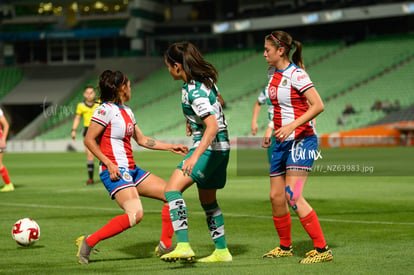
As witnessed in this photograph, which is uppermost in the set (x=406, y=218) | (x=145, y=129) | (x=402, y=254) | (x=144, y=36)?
(x=402, y=254)

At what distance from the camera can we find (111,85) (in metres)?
7.36

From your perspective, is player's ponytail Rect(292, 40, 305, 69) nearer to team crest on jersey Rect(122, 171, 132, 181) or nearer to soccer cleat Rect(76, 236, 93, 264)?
team crest on jersey Rect(122, 171, 132, 181)

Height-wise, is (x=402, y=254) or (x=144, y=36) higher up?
(x=402, y=254)

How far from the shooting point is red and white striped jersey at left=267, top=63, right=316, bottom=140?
7125mm

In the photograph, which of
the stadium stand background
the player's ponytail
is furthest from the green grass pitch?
the stadium stand background

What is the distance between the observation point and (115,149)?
7.34m

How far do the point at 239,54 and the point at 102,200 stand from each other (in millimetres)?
42158

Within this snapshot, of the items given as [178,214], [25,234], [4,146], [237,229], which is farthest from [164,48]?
[178,214]

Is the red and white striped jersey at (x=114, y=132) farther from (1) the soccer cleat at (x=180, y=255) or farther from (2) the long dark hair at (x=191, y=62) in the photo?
(1) the soccer cleat at (x=180, y=255)

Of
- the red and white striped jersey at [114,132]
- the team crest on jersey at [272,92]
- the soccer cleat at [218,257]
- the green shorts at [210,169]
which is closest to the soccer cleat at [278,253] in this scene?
the soccer cleat at [218,257]

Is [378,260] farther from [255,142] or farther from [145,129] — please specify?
[145,129]

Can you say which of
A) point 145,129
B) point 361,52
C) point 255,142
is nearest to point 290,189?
point 255,142

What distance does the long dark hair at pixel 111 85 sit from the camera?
24.0 feet

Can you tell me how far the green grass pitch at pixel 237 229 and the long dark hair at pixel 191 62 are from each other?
1.82 meters
